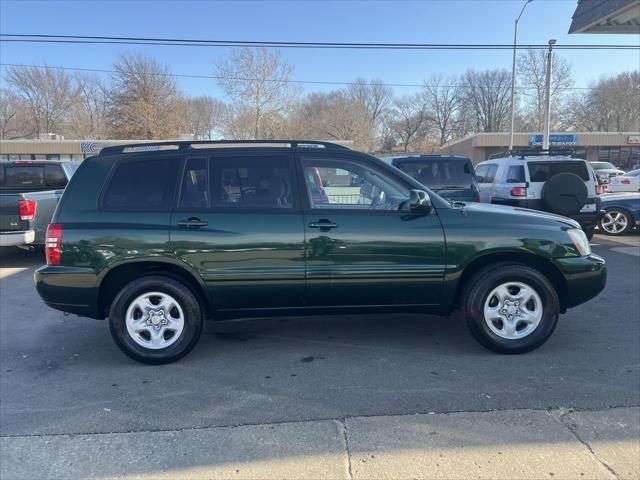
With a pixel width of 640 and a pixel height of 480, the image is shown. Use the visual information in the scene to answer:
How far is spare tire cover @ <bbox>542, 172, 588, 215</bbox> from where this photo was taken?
792 centimetres

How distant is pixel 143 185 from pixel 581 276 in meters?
3.86

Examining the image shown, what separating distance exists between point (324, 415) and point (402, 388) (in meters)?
0.69

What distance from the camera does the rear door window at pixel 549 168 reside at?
970cm

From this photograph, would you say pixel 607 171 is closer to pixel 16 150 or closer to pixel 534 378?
pixel 534 378

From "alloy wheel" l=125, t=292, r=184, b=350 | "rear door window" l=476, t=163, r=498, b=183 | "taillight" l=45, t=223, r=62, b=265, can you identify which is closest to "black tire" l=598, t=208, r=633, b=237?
"rear door window" l=476, t=163, r=498, b=183

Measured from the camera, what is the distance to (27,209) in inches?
295

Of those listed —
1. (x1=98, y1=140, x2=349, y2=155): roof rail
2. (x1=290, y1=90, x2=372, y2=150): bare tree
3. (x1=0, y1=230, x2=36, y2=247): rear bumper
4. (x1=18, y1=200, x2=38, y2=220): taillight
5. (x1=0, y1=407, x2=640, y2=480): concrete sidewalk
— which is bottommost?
(x1=0, y1=407, x2=640, y2=480): concrete sidewalk

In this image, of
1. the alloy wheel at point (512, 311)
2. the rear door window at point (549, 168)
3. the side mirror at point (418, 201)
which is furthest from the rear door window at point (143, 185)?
the rear door window at point (549, 168)

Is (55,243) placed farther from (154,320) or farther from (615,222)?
(615,222)

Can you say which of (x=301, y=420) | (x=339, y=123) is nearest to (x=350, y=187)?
(x=301, y=420)

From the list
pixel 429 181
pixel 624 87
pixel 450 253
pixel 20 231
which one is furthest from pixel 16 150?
pixel 624 87

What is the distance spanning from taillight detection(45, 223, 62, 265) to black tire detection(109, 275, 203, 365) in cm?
57

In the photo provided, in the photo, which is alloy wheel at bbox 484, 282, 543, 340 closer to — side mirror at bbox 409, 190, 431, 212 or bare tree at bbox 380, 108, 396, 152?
side mirror at bbox 409, 190, 431, 212

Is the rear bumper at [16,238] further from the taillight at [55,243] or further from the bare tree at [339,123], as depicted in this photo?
the bare tree at [339,123]
